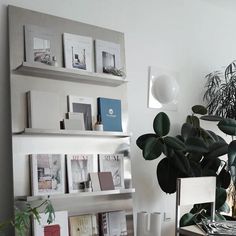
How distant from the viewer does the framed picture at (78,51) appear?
2559 millimetres

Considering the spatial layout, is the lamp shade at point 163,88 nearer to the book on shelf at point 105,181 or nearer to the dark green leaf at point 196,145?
the dark green leaf at point 196,145

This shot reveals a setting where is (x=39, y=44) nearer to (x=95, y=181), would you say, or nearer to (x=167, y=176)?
(x=95, y=181)

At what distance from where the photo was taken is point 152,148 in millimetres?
2621

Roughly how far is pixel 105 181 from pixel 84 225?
35 cm

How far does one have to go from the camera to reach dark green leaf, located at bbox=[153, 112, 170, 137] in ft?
8.87

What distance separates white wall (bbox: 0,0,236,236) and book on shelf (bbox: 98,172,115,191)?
35 centimetres

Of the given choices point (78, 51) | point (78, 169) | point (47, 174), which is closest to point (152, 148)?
point (78, 169)

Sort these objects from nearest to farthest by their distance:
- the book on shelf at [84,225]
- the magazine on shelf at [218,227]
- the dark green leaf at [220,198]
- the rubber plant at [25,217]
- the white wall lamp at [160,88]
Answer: the rubber plant at [25,217]
the magazine on shelf at [218,227]
the book on shelf at [84,225]
the dark green leaf at [220,198]
the white wall lamp at [160,88]

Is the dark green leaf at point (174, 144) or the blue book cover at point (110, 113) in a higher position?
the blue book cover at point (110, 113)

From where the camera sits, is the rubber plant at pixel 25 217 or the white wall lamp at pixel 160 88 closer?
the rubber plant at pixel 25 217

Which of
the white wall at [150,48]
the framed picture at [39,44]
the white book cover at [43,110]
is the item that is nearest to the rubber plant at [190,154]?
the white wall at [150,48]

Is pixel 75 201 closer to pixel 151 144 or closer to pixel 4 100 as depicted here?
pixel 151 144

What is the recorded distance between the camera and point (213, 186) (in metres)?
2.70

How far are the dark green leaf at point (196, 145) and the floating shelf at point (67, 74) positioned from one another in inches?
28.2
